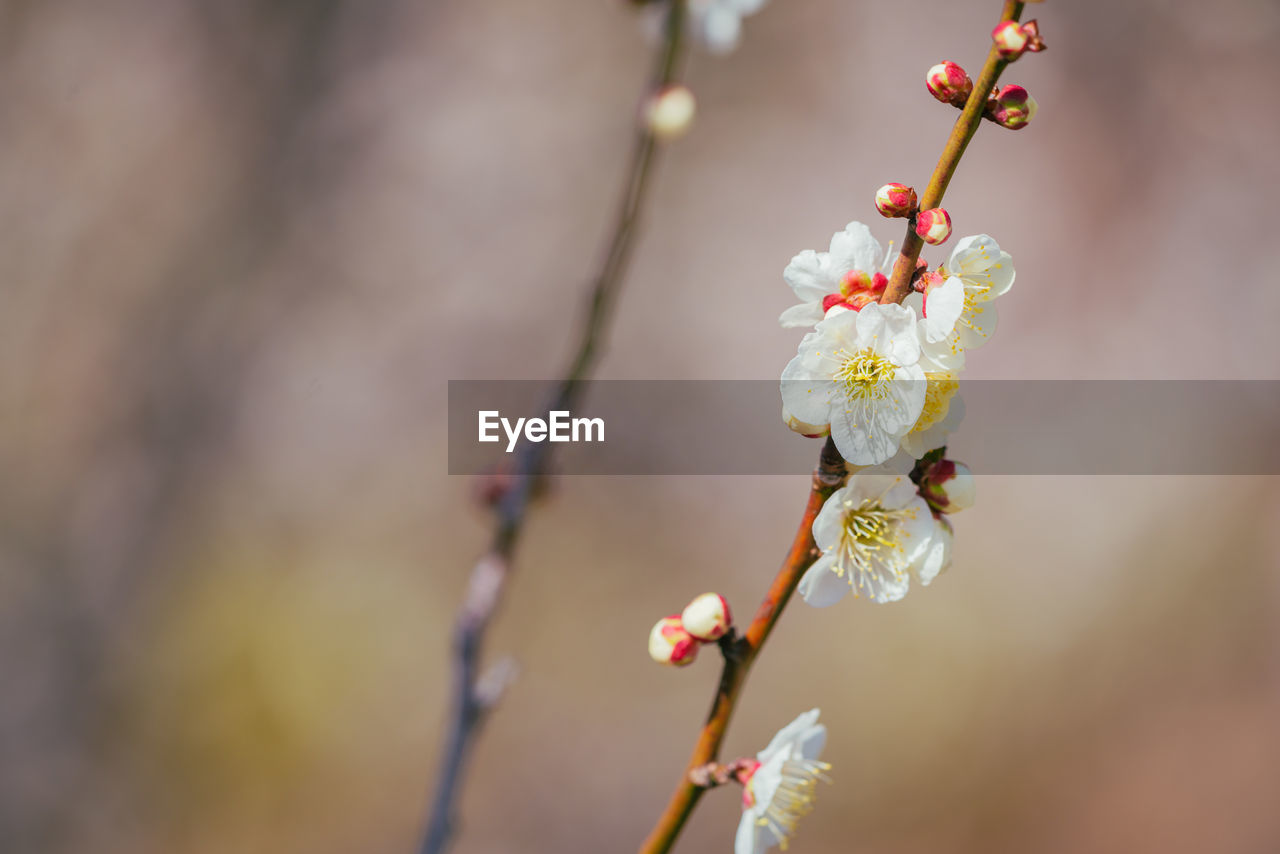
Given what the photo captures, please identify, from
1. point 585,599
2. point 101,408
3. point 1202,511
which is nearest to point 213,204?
point 101,408

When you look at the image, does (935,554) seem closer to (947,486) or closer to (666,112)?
(947,486)

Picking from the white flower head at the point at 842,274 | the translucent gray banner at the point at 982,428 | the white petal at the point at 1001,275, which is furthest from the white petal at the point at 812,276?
the translucent gray banner at the point at 982,428

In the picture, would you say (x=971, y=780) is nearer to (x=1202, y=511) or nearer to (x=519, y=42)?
(x=1202, y=511)

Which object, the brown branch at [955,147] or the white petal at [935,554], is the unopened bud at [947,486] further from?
the brown branch at [955,147]

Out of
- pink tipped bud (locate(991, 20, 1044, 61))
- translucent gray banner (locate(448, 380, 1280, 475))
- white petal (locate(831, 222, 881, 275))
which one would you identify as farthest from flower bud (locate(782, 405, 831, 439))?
translucent gray banner (locate(448, 380, 1280, 475))

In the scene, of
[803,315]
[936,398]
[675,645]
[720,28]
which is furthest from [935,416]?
[720,28]

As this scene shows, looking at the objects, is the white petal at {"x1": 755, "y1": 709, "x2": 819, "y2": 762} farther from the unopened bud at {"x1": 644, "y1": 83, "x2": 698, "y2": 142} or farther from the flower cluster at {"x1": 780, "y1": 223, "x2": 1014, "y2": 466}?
the unopened bud at {"x1": 644, "y1": 83, "x2": 698, "y2": 142}
